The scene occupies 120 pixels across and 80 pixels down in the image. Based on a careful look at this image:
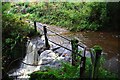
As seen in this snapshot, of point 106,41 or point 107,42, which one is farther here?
point 106,41

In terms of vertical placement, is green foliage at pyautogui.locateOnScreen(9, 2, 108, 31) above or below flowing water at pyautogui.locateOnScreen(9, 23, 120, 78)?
above

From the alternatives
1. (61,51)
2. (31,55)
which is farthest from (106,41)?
(31,55)

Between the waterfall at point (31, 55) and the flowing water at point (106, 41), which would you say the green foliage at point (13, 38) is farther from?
the flowing water at point (106, 41)

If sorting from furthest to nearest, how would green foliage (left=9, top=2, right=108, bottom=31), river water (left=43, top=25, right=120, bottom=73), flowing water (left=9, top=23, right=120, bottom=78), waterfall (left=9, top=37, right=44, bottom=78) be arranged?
green foliage (left=9, top=2, right=108, bottom=31) → waterfall (left=9, top=37, right=44, bottom=78) → river water (left=43, top=25, right=120, bottom=73) → flowing water (left=9, top=23, right=120, bottom=78)

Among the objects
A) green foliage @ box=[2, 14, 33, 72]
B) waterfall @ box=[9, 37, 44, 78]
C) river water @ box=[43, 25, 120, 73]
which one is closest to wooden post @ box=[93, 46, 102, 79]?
river water @ box=[43, 25, 120, 73]

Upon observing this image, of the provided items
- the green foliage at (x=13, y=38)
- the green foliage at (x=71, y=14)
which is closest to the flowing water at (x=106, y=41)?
the green foliage at (x=71, y=14)

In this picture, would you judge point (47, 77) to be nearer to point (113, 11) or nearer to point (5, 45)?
point (5, 45)

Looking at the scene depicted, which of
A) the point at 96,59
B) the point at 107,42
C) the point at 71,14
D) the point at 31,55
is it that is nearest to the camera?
the point at 96,59

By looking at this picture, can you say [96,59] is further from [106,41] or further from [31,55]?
[106,41]

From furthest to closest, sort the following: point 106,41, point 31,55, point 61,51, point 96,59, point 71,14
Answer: point 71,14, point 106,41, point 31,55, point 61,51, point 96,59

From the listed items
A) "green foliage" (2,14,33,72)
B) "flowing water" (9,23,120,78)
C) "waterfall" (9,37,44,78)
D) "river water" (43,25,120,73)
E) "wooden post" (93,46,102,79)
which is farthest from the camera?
"green foliage" (2,14,33,72)

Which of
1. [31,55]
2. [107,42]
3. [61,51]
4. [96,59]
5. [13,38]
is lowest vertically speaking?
[31,55]

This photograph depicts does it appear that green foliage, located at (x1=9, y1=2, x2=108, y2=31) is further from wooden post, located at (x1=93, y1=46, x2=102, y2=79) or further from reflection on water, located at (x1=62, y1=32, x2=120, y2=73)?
wooden post, located at (x1=93, y1=46, x2=102, y2=79)

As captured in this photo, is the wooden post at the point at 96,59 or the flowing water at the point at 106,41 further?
the flowing water at the point at 106,41
